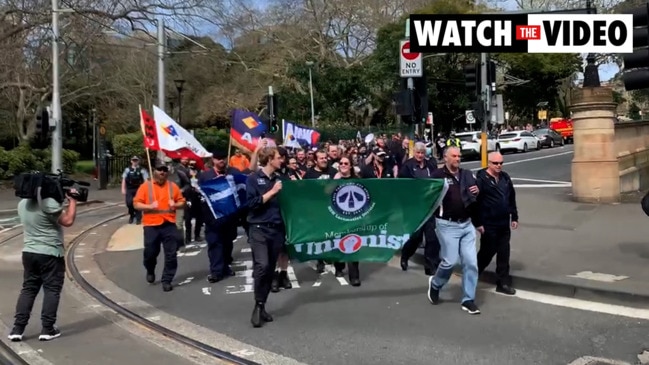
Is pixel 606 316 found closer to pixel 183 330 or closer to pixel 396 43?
pixel 183 330

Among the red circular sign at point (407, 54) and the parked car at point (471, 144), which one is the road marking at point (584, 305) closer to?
the red circular sign at point (407, 54)

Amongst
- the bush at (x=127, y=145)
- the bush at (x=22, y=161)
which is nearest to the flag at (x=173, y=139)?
the bush at (x=22, y=161)

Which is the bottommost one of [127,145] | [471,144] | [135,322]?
[135,322]

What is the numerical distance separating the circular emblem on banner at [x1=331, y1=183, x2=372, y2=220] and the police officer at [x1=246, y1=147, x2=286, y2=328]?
0.78 metres

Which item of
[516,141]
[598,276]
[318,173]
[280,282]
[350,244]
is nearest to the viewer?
[350,244]

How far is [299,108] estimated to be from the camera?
48.7 meters

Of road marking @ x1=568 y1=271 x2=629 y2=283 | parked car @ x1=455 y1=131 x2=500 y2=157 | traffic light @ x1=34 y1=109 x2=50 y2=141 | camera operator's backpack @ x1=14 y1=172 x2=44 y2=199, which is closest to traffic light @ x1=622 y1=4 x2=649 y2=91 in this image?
road marking @ x1=568 y1=271 x2=629 y2=283

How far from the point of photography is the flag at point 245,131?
503 inches

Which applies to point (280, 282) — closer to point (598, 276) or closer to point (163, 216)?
point (163, 216)

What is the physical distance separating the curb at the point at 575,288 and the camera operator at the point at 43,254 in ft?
16.7

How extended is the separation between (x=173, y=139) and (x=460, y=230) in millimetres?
5468

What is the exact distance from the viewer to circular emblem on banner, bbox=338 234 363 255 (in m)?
7.83

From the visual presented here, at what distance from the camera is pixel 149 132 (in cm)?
1100

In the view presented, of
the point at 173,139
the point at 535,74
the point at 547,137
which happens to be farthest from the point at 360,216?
the point at 535,74
